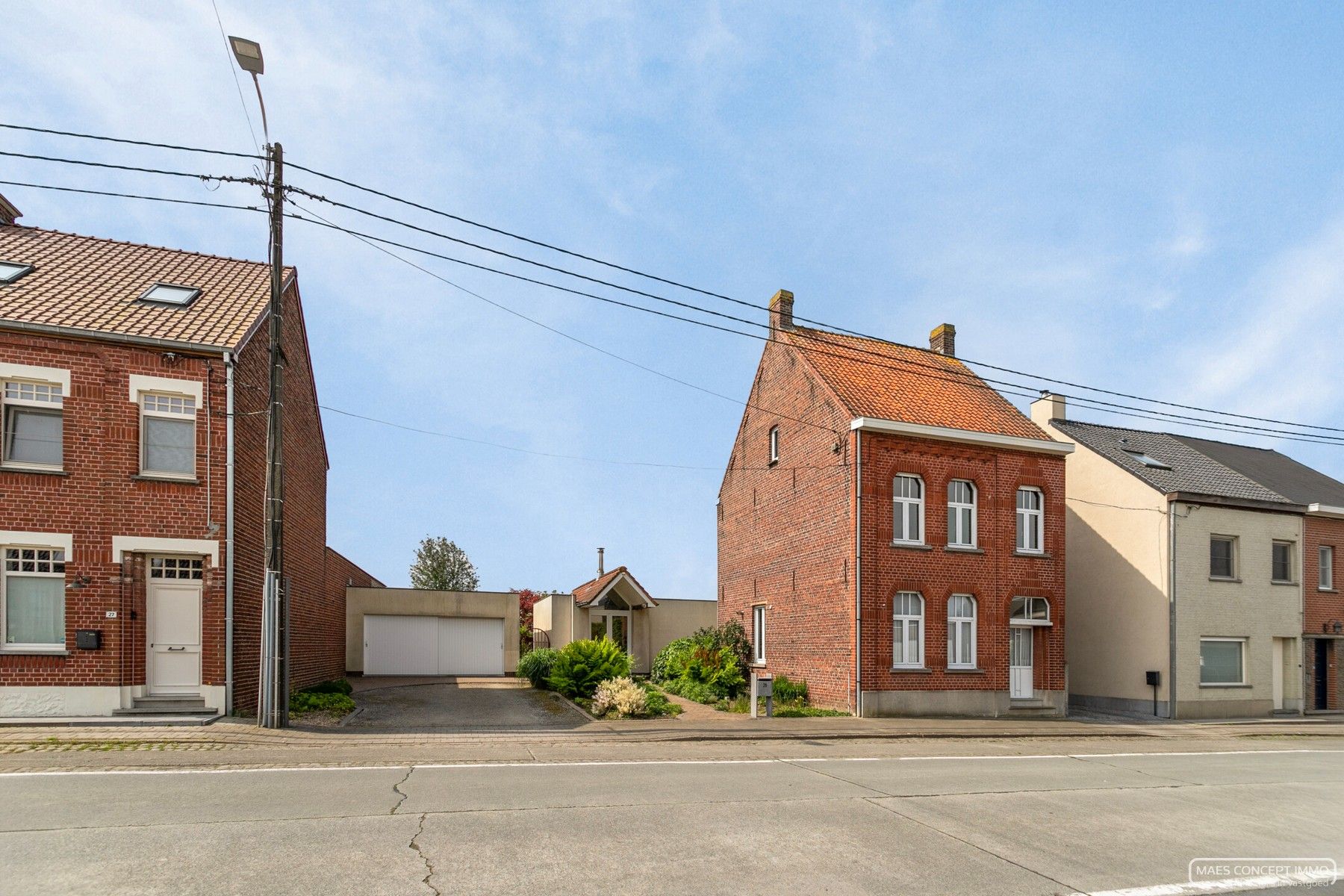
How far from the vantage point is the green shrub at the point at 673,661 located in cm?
2497

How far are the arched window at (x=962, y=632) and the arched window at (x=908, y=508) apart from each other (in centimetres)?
190

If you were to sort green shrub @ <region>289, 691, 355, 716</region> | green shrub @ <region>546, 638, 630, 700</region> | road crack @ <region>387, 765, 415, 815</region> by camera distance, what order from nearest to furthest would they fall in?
road crack @ <region>387, 765, 415, 815</region> < green shrub @ <region>289, 691, 355, 716</region> < green shrub @ <region>546, 638, 630, 700</region>

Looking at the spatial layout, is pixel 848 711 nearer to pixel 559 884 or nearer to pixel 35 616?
pixel 559 884

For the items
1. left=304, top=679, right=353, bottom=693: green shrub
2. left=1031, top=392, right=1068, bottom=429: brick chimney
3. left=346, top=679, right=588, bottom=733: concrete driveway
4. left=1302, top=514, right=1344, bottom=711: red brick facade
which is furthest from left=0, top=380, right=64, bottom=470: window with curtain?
left=1302, top=514, right=1344, bottom=711: red brick facade

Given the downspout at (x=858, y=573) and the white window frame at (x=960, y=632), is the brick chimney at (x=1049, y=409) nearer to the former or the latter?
the white window frame at (x=960, y=632)

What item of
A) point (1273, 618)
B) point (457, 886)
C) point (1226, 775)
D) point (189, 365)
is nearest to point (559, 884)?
point (457, 886)

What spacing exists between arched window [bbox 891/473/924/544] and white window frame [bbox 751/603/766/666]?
223 inches

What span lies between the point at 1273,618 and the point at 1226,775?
49.2 feet

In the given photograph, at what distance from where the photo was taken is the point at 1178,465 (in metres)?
26.3

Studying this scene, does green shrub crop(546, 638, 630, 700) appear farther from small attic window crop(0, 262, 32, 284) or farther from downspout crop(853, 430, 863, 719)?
small attic window crop(0, 262, 32, 284)

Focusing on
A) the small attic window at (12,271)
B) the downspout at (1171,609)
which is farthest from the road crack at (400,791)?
the downspout at (1171,609)

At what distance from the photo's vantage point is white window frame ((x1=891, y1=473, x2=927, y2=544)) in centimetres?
2058

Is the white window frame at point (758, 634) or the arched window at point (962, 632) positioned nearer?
the arched window at point (962, 632)

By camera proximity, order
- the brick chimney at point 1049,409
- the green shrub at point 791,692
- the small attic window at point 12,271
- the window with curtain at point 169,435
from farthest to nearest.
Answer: the brick chimney at point 1049,409 < the green shrub at point 791,692 < the small attic window at point 12,271 < the window with curtain at point 169,435
